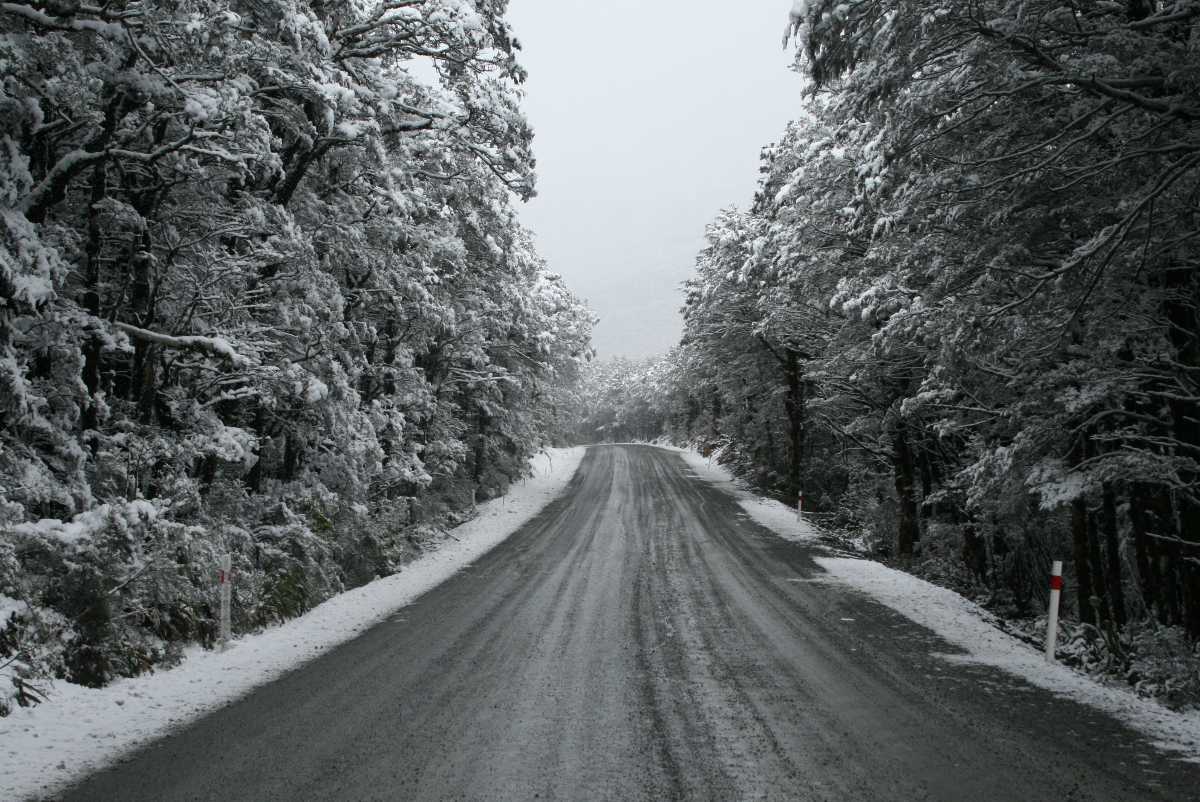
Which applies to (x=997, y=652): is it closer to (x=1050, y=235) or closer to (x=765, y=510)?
(x=1050, y=235)

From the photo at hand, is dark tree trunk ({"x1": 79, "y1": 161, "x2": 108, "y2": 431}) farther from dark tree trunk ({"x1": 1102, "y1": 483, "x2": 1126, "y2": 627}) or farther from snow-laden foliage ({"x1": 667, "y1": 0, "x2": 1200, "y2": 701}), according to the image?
dark tree trunk ({"x1": 1102, "y1": 483, "x2": 1126, "y2": 627})

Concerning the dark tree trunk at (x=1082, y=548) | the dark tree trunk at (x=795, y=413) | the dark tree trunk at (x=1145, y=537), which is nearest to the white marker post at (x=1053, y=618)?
the dark tree trunk at (x=1145, y=537)

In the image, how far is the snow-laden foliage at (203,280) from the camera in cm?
643

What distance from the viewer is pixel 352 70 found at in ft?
32.1

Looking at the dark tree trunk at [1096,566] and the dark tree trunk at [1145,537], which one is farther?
the dark tree trunk at [1096,566]

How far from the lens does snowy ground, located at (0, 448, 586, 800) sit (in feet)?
16.2

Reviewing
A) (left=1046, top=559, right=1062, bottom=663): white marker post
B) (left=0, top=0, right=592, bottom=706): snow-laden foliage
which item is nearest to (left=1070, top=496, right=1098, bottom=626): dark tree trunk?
(left=1046, top=559, right=1062, bottom=663): white marker post

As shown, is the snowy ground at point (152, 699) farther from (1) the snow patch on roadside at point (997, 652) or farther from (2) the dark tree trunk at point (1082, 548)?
(2) the dark tree trunk at point (1082, 548)

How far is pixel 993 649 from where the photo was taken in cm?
845

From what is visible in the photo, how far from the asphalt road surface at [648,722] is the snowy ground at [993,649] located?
0.28 m

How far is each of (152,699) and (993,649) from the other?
8.61 metres

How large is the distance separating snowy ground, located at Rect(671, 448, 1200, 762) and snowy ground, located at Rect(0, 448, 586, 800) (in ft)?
23.7

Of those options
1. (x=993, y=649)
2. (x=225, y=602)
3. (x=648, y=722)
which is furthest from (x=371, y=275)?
(x=993, y=649)

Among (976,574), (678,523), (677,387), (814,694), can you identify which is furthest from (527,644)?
(677,387)
